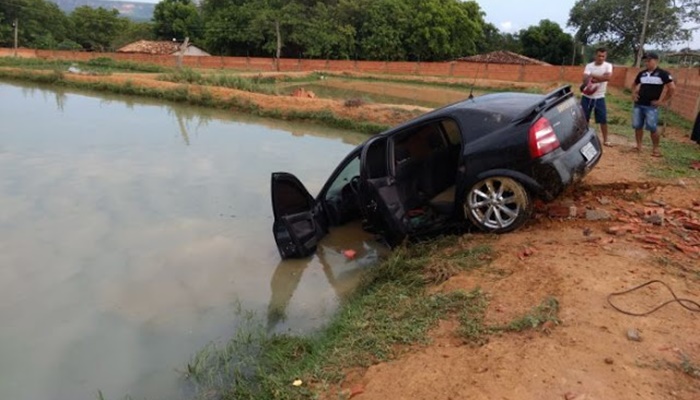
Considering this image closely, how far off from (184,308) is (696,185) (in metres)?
5.90

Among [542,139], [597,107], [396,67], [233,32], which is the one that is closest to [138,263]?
[542,139]

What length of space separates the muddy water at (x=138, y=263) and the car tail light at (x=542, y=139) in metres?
2.25

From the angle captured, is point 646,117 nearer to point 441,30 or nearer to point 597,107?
point 597,107

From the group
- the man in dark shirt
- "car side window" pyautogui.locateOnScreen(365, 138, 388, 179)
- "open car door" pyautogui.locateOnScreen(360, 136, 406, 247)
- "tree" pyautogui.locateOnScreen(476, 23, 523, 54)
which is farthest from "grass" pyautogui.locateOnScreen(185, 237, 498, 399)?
"tree" pyautogui.locateOnScreen(476, 23, 523, 54)

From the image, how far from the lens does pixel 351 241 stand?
261 inches

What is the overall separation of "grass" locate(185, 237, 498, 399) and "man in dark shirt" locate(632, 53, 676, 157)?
16.4 feet

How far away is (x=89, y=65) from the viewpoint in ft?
139

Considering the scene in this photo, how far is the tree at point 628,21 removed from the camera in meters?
46.4

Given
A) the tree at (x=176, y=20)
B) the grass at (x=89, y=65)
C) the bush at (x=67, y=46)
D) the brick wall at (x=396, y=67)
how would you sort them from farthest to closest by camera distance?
the tree at (x=176, y=20) < the bush at (x=67, y=46) < the brick wall at (x=396, y=67) < the grass at (x=89, y=65)

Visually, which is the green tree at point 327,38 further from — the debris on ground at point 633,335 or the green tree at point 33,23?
the debris on ground at point 633,335

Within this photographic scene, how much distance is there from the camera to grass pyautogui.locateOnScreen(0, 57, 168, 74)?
34.8 metres

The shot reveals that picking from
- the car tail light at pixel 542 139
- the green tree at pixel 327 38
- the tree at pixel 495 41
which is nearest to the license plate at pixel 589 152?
the car tail light at pixel 542 139

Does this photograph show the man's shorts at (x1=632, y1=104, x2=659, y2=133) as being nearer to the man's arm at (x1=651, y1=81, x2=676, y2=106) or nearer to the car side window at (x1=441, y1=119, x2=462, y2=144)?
the man's arm at (x1=651, y1=81, x2=676, y2=106)

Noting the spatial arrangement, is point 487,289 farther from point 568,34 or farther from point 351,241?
point 568,34
